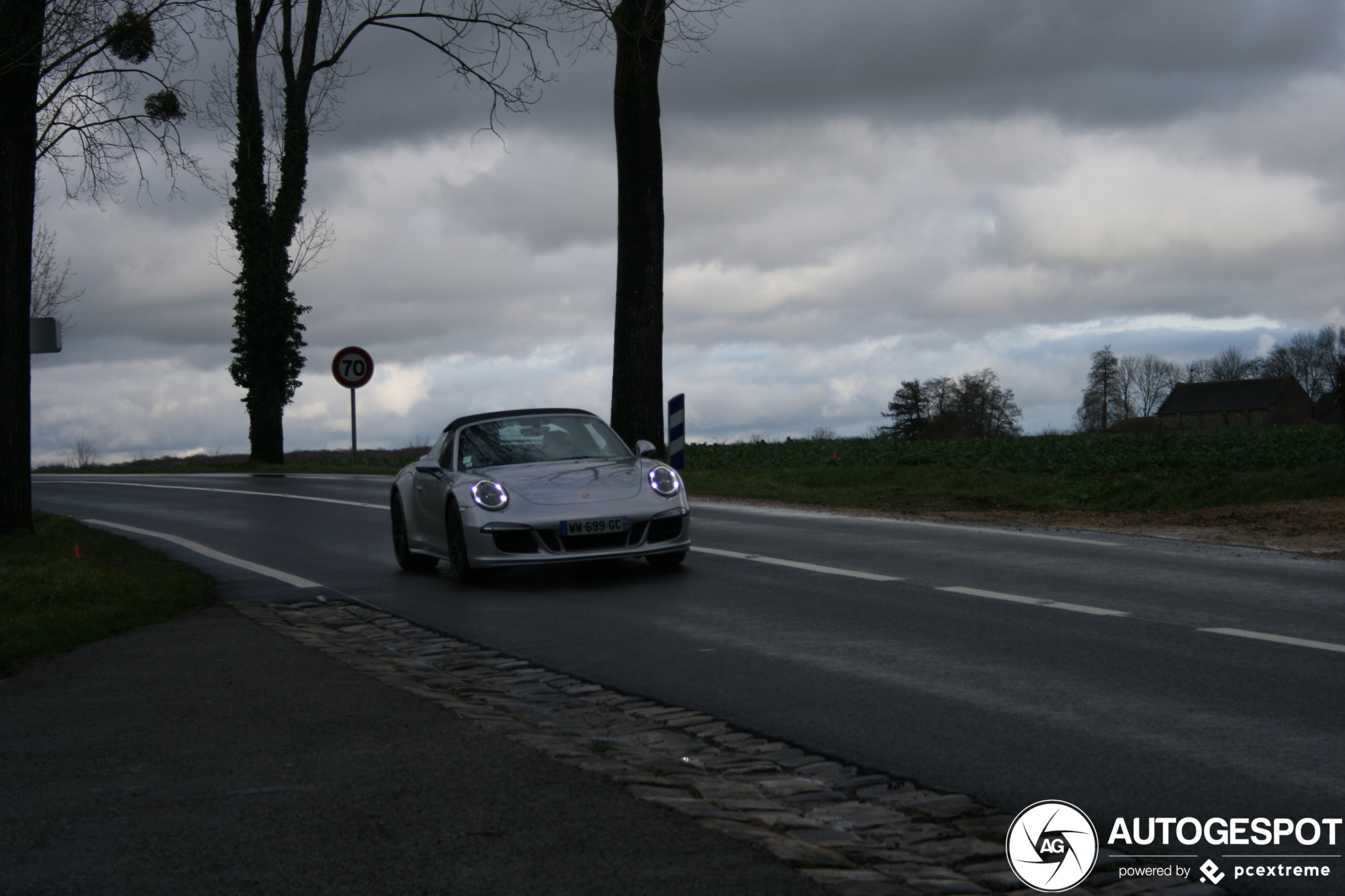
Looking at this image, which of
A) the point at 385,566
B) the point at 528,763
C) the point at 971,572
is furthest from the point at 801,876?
the point at 385,566

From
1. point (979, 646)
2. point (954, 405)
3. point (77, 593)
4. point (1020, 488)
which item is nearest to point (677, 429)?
point (1020, 488)

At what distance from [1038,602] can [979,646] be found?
1.64 metres

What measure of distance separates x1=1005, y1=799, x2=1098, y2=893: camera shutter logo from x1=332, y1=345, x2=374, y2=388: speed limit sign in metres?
26.0

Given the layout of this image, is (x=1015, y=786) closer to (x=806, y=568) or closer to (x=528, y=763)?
(x=528, y=763)

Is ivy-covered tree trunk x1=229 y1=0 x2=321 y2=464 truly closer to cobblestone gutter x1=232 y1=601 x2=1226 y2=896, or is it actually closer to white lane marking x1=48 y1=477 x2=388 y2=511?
white lane marking x1=48 y1=477 x2=388 y2=511

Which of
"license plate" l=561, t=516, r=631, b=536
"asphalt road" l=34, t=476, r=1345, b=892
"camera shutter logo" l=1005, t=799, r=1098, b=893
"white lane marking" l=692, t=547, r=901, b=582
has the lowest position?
"camera shutter logo" l=1005, t=799, r=1098, b=893

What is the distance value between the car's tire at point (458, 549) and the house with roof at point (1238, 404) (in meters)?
113

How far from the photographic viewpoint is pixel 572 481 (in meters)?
11.0

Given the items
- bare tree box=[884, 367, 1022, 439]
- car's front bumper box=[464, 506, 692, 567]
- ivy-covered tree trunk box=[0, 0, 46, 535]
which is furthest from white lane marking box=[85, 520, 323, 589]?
bare tree box=[884, 367, 1022, 439]

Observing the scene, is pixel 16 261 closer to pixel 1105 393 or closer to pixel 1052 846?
pixel 1052 846

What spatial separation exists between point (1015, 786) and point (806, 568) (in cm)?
629

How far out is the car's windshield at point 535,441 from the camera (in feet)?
38.5

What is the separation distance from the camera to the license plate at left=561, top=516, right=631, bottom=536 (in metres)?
10.5

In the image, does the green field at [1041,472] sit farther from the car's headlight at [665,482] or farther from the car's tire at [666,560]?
the car's headlight at [665,482]
